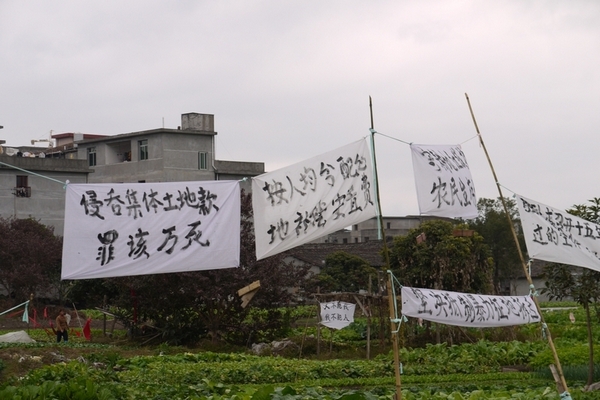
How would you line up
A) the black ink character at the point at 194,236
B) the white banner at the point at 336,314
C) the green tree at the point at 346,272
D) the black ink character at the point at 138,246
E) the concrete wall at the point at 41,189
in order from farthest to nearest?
the concrete wall at the point at 41,189 < the green tree at the point at 346,272 < the white banner at the point at 336,314 < the black ink character at the point at 194,236 < the black ink character at the point at 138,246

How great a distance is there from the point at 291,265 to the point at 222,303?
259 centimetres

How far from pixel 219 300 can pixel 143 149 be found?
3715cm

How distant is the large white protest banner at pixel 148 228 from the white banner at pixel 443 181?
82.3 inches

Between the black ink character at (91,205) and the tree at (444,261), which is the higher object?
the tree at (444,261)

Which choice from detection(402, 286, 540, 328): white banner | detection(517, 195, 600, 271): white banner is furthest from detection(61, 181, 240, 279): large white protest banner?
detection(517, 195, 600, 271): white banner

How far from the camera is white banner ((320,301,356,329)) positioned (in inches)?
927

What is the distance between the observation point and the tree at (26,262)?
159ft

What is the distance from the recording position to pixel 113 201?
32.5 feet

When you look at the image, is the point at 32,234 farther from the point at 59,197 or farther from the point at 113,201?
the point at 113,201

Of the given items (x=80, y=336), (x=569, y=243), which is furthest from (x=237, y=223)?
(x=80, y=336)

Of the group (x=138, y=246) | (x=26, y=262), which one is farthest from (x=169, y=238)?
(x=26, y=262)

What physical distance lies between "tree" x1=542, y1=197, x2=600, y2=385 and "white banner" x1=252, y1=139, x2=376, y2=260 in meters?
7.04

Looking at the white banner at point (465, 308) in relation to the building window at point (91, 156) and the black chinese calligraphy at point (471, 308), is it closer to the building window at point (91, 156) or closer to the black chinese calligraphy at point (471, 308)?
the black chinese calligraphy at point (471, 308)

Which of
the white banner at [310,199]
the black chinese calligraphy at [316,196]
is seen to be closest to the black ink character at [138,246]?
the white banner at [310,199]
